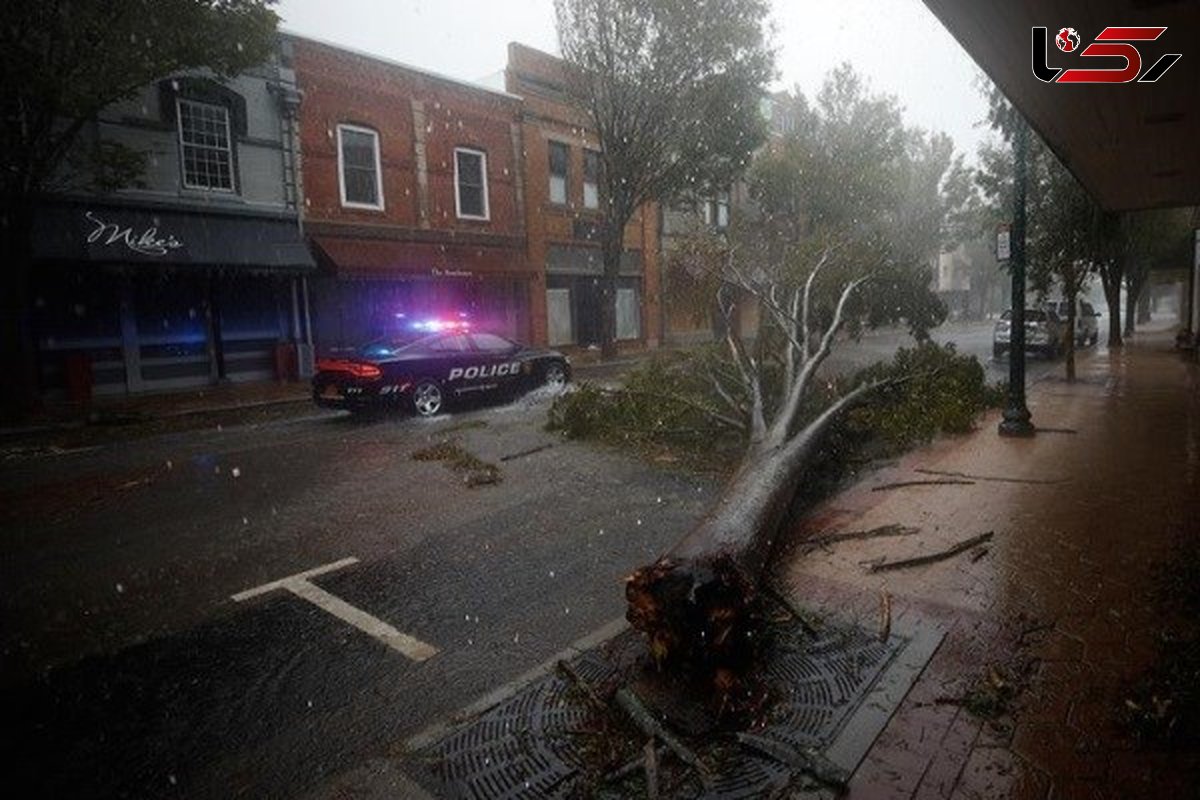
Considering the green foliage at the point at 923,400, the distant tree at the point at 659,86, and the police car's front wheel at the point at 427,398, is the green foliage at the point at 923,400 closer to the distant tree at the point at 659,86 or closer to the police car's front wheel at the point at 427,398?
the police car's front wheel at the point at 427,398

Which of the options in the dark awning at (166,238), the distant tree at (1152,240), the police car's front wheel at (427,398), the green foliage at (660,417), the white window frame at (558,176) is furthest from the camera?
the white window frame at (558,176)

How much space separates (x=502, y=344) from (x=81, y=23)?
864cm

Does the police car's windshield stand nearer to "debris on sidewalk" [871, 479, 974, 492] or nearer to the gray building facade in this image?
the gray building facade

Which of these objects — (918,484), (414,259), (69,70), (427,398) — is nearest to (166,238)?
(69,70)

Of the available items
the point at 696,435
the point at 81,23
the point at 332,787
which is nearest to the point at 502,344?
the point at 696,435

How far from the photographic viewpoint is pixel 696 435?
9109 mm

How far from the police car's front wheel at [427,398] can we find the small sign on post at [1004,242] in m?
9.23

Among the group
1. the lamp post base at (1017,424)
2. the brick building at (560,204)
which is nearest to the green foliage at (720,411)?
the lamp post base at (1017,424)

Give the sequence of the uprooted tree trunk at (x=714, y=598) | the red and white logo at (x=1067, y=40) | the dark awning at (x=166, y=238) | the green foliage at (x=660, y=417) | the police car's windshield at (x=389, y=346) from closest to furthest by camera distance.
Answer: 1. the uprooted tree trunk at (x=714, y=598)
2. the red and white logo at (x=1067, y=40)
3. the green foliage at (x=660, y=417)
4. the police car's windshield at (x=389, y=346)
5. the dark awning at (x=166, y=238)

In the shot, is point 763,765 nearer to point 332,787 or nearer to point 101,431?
point 332,787

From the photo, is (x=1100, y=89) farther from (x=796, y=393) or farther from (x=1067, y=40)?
(x=796, y=393)

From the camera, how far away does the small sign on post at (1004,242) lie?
9117 millimetres

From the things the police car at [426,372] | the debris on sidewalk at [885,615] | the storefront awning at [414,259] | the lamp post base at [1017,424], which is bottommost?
the debris on sidewalk at [885,615]

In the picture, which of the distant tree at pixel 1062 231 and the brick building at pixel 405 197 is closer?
the distant tree at pixel 1062 231
